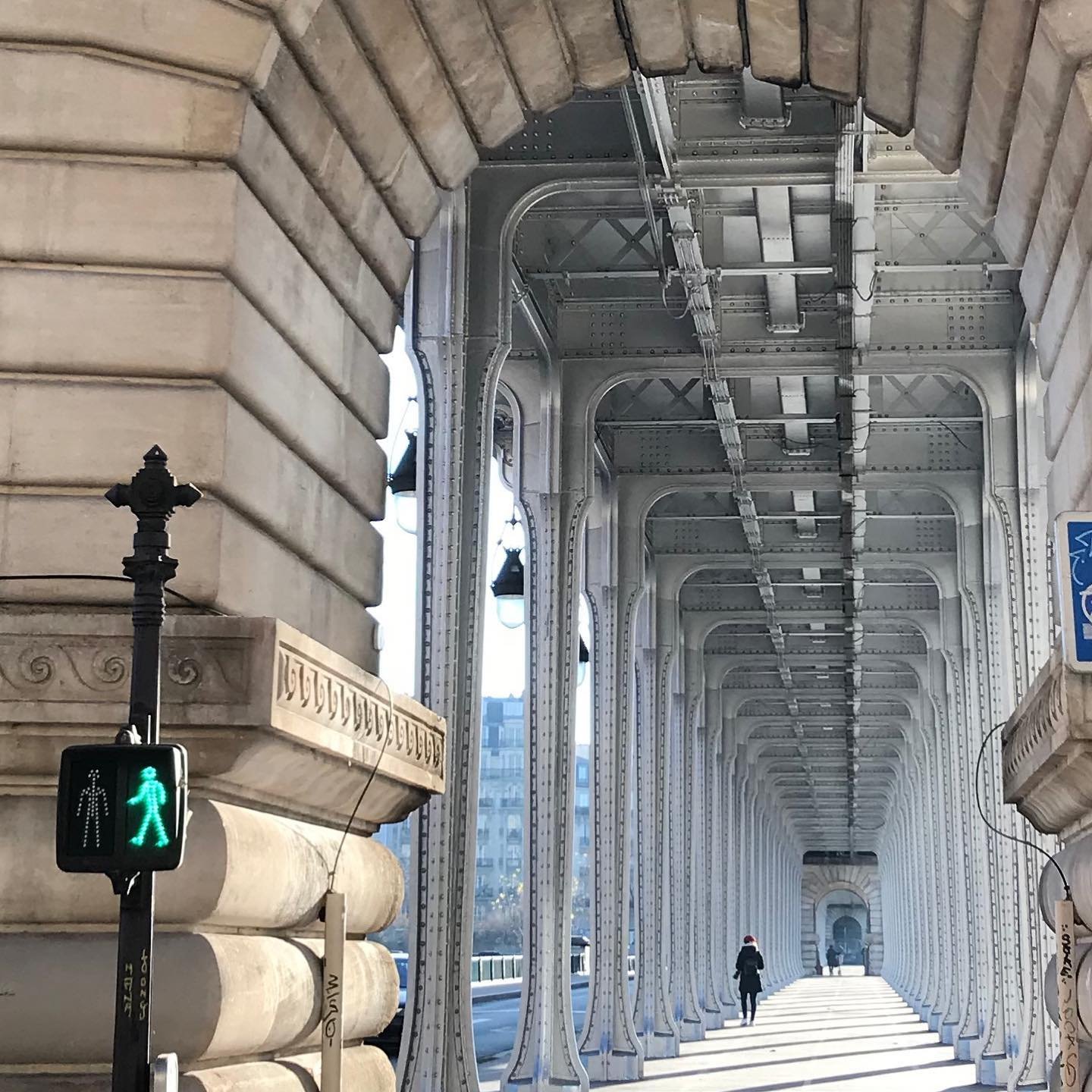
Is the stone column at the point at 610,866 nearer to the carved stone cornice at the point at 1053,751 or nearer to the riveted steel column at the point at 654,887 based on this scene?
the riveted steel column at the point at 654,887

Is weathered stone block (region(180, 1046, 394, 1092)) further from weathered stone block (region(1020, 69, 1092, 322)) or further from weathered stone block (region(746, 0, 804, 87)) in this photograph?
weathered stone block (region(746, 0, 804, 87))

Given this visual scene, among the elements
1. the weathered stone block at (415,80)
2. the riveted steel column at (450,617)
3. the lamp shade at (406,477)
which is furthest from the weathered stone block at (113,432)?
the lamp shade at (406,477)

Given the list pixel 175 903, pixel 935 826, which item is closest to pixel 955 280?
pixel 175 903

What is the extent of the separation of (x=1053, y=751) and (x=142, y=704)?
14.4 feet

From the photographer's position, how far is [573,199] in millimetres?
18812

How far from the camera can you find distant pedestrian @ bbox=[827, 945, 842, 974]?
127 metres

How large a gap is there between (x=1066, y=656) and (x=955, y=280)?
14.8 m

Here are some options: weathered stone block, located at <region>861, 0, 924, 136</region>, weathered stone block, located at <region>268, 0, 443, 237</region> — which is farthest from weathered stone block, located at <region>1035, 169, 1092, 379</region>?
weathered stone block, located at <region>268, 0, 443, 237</region>

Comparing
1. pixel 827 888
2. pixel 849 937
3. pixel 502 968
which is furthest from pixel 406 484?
pixel 849 937

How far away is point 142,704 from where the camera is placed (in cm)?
549

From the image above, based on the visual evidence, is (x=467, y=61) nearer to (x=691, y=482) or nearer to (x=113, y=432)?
(x=113, y=432)

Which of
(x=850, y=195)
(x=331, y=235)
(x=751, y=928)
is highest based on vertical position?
(x=850, y=195)

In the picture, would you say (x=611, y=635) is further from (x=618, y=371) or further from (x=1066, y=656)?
(x=1066, y=656)

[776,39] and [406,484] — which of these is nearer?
[776,39]
